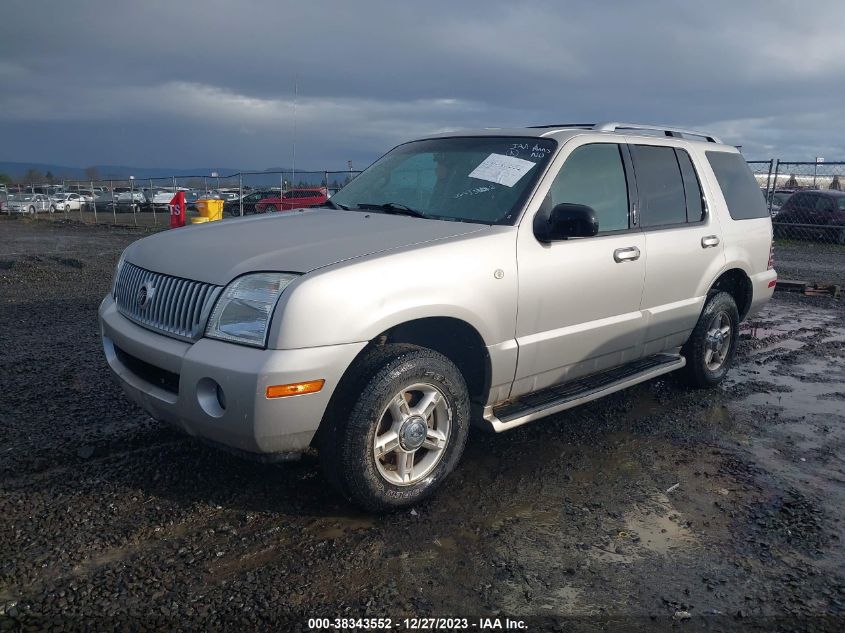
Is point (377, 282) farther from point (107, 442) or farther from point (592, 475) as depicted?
point (107, 442)

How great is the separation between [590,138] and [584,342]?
1269 mm

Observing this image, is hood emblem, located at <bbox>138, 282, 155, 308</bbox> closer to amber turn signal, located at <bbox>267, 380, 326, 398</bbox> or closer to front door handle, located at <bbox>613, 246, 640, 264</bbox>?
amber turn signal, located at <bbox>267, 380, 326, 398</bbox>

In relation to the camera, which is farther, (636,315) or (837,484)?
(636,315)

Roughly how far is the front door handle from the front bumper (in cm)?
189

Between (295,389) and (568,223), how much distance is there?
5.66ft

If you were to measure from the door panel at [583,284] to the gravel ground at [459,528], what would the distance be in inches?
22.9

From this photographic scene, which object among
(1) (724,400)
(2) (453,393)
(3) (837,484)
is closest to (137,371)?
(2) (453,393)

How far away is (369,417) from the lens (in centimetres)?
316

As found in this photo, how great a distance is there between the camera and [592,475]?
400 cm

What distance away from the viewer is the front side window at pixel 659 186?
4.73 metres

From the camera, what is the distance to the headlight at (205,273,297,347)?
303 cm

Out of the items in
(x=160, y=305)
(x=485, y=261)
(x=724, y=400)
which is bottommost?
(x=724, y=400)

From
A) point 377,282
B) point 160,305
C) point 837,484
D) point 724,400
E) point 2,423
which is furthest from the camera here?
point 724,400

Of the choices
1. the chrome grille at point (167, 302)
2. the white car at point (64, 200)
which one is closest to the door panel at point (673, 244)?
the chrome grille at point (167, 302)
